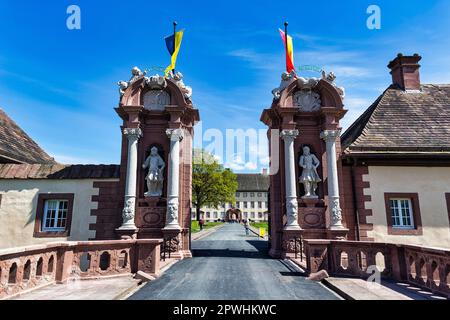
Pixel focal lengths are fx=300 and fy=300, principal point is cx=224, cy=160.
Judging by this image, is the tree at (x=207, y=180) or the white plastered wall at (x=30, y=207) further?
the tree at (x=207, y=180)

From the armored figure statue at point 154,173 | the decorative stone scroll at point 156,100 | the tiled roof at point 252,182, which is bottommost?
the armored figure statue at point 154,173

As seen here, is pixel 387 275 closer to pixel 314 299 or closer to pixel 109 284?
pixel 314 299

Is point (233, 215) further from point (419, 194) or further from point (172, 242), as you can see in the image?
point (419, 194)

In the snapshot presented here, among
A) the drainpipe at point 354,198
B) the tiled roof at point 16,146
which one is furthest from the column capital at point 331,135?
the tiled roof at point 16,146

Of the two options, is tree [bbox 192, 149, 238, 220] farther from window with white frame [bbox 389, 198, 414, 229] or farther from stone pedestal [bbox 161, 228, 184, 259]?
window with white frame [bbox 389, 198, 414, 229]

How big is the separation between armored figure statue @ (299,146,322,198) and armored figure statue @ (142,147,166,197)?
6156 millimetres

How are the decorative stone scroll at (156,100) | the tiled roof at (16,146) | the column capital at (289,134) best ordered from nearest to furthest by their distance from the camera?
the column capital at (289,134)
the decorative stone scroll at (156,100)
the tiled roof at (16,146)

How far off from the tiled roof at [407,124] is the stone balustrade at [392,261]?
18.3 feet

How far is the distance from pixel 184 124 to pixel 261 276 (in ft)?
26.1

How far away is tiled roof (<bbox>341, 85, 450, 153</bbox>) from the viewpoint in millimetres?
13086

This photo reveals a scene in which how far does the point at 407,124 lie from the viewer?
14664 mm

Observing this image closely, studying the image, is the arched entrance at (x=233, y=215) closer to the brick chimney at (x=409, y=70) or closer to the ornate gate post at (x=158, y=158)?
the brick chimney at (x=409, y=70)

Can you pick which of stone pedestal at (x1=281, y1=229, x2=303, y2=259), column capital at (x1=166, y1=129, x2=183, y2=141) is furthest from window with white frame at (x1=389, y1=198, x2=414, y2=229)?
column capital at (x1=166, y1=129, x2=183, y2=141)

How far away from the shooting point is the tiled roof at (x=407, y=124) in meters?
13.1
